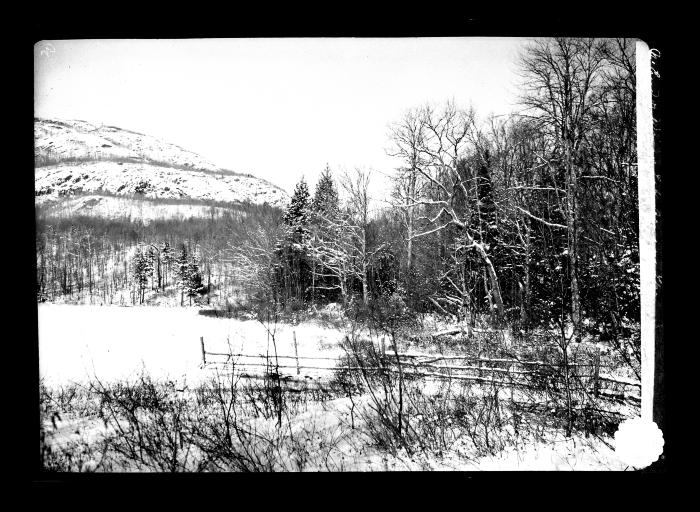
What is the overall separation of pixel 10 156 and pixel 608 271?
5.65 metres

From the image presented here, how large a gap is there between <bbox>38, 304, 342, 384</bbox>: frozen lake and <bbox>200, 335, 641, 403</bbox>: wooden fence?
147 millimetres

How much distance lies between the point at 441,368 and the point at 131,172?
4397 millimetres

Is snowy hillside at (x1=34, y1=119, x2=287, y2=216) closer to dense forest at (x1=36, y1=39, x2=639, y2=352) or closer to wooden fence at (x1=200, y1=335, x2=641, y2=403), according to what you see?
dense forest at (x1=36, y1=39, x2=639, y2=352)

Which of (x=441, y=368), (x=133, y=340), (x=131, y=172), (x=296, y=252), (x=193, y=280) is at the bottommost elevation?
(x=441, y=368)

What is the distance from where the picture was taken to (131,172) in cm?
329

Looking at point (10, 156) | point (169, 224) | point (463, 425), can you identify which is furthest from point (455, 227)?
point (10, 156)

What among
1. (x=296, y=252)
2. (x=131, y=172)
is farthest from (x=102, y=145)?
(x=296, y=252)

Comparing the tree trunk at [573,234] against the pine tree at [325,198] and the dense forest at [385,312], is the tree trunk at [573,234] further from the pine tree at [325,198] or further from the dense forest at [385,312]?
the pine tree at [325,198]

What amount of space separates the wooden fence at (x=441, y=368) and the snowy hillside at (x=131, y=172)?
5.80ft

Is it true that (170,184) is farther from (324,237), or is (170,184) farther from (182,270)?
(324,237)

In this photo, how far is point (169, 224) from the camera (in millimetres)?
3422
